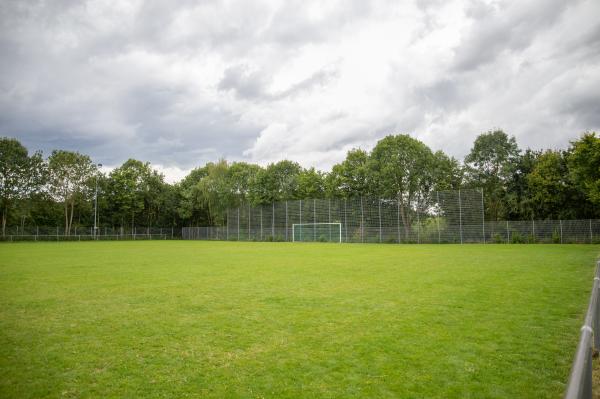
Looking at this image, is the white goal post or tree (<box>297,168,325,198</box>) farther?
tree (<box>297,168,325,198</box>)

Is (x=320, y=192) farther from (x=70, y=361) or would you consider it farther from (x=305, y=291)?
(x=70, y=361)

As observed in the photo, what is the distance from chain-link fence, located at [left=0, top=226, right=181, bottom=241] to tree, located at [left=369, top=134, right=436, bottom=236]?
38.3m

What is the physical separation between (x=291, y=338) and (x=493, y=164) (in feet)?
153

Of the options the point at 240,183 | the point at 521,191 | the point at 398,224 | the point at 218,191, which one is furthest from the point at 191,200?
the point at 521,191

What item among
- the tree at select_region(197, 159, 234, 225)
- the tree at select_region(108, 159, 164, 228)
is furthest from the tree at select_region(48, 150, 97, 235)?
the tree at select_region(197, 159, 234, 225)

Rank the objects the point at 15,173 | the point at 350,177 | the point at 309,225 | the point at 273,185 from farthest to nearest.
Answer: the point at 273,185 < the point at 350,177 < the point at 15,173 < the point at 309,225

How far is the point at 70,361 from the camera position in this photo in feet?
16.2

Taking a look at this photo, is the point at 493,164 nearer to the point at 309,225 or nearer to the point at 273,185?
the point at 309,225

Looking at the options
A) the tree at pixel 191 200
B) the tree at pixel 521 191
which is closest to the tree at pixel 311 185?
the tree at pixel 191 200

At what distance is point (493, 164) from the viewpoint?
1788 inches

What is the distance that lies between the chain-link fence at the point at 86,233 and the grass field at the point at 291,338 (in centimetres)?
4644

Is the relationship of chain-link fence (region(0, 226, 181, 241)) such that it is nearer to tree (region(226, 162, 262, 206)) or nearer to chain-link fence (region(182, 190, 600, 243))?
tree (region(226, 162, 262, 206))

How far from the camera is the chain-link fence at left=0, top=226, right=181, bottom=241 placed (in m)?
48.5

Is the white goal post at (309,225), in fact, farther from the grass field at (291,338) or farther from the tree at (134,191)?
the grass field at (291,338)
